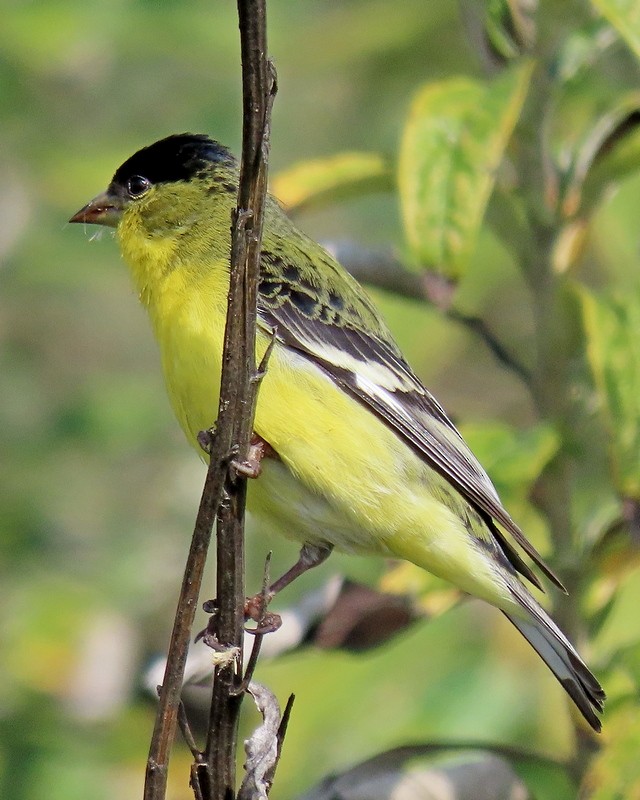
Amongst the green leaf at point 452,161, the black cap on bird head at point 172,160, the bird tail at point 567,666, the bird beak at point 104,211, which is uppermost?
the black cap on bird head at point 172,160

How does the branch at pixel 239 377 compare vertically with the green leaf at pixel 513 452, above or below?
below

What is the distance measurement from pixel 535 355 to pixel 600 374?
416mm

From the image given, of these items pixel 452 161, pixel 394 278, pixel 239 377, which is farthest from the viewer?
pixel 394 278

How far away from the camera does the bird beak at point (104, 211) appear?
11.8 feet

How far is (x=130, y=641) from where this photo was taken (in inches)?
150

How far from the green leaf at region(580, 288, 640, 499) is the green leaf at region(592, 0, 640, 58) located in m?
0.57

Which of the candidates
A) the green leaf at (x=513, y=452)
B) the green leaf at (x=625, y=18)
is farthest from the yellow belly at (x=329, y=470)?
the green leaf at (x=625, y=18)

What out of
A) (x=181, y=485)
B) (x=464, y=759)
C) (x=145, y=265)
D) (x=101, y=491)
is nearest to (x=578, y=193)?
(x=145, y=265)

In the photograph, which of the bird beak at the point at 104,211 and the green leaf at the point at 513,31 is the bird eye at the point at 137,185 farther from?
the green leaf at the point at 513,31

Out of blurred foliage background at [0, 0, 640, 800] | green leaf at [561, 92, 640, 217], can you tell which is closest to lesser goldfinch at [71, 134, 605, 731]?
blurred foliage background at [0, 0, 640, 800]

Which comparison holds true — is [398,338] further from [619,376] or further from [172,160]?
[619,376]

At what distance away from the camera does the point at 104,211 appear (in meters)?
3.60

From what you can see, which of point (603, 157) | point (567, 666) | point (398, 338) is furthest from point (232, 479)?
point (398, 338)

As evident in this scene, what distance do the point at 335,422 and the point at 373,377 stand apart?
240 millimetres
